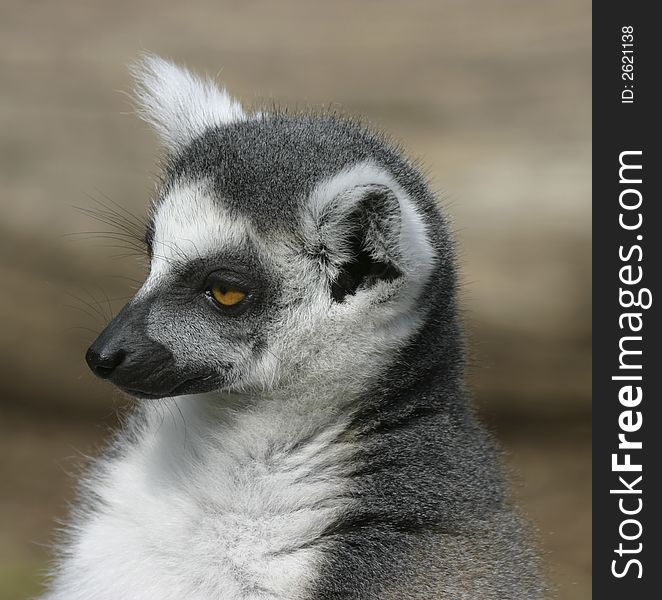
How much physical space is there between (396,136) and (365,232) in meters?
3.71

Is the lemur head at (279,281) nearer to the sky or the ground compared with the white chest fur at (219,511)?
nearer to the sky

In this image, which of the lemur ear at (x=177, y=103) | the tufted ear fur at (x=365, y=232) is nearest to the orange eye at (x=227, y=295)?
the tufted ear fur at (x=365, y=232)

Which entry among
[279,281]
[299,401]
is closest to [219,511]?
[299,401]

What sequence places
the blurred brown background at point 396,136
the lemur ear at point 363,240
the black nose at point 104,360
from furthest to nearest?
the blurred brown background at point 396,136
the lemur ear at point 363,240
the black nose at point 104,360

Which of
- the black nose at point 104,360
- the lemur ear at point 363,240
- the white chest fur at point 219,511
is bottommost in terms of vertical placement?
the white chest fur at point 219,511

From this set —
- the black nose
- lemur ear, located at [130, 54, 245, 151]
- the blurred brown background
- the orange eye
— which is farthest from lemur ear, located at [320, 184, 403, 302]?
the blurred brown background

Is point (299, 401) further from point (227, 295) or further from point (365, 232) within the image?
point (365, 232)

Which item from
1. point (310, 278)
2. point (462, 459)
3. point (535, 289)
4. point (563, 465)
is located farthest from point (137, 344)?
point (563, 465)

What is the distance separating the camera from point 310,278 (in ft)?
10.4

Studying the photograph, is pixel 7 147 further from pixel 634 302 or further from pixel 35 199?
pixel 634 302

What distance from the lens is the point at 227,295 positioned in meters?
3.14

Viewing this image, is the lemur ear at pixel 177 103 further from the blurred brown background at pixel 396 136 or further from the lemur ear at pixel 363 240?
the blurred brown background at pixel 396 136

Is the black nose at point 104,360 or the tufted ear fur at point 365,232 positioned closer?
the black nose at point 104,360

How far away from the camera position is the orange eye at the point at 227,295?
3.14 metres
